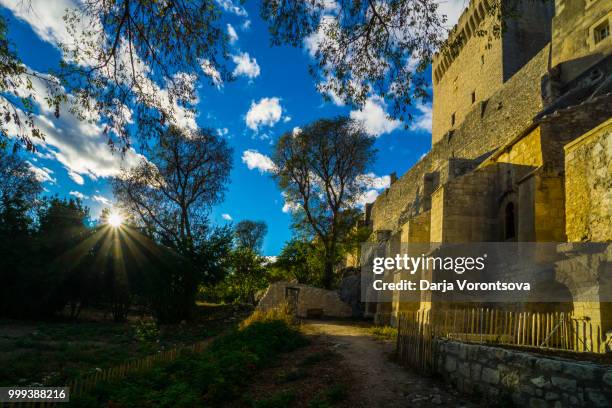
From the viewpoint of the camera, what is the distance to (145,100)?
6781 mm

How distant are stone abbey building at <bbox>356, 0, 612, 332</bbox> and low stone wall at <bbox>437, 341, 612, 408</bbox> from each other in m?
2.72

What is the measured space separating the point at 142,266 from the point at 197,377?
1570 cm

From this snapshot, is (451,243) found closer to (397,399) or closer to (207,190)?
(397,399)

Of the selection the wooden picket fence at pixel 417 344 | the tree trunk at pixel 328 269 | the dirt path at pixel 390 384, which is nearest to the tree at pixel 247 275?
the tree trunk at pixel 328 269

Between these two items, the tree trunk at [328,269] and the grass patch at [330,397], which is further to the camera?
the tree trunk at [328,269]

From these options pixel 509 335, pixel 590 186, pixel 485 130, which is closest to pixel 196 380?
pixel 509 335

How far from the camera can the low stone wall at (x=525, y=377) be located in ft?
13.3

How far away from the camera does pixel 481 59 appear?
90.7ft

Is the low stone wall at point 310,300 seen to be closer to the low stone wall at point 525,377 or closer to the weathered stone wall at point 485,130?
the weathered stone wall at point 485,130

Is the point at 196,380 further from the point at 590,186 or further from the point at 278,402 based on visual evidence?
the point at 590,186

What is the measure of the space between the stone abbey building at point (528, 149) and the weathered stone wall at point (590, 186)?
0.8 inches

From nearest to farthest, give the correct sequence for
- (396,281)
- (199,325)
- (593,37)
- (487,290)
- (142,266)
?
(487,290) < (593,37) < (396,281) < (199,325) < (142,266)

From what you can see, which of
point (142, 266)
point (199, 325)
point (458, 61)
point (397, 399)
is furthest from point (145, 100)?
point (458, 61)

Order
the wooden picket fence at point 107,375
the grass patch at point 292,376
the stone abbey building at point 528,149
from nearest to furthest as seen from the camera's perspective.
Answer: the wooden picket fence at point 107,375, the grass patch at point 292,376, the stone abbey building at point 528,149
